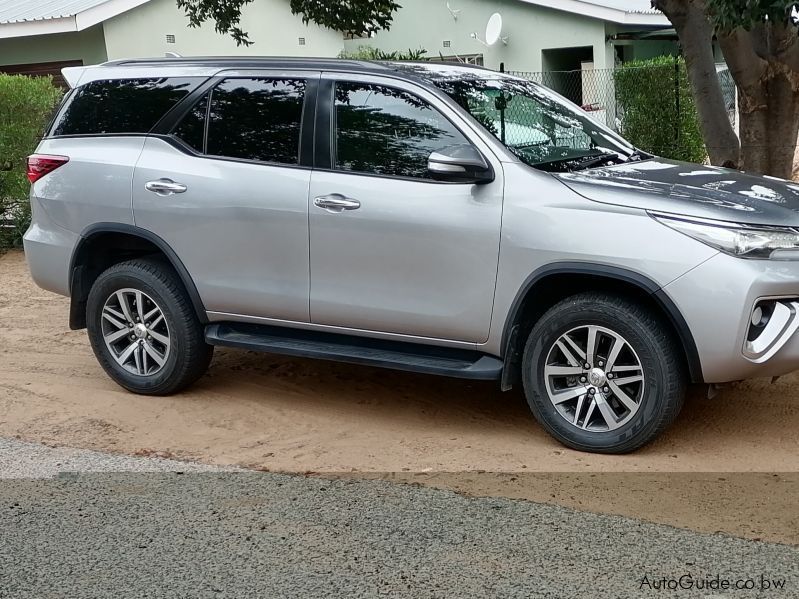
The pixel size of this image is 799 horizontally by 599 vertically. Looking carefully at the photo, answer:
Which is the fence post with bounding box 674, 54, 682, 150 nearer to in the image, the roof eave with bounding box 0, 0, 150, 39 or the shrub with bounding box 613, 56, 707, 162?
the shrub with bounding box 613, 56, 707, 162

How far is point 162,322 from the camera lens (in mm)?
6664

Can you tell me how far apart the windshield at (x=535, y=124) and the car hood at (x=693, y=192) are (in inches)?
9.1

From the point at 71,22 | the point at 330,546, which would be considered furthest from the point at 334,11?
the point at 71,22

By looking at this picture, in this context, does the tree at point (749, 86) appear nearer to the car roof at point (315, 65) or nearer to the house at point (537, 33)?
the car roof at point (315, 65)

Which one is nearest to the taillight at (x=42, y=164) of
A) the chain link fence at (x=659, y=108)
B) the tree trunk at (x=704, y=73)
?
the tree trunk at (x=704, y=73)

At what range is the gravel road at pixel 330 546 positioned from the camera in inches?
160

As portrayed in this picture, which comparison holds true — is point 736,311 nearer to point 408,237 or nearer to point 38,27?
point 408,237

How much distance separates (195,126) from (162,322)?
4.06 ft

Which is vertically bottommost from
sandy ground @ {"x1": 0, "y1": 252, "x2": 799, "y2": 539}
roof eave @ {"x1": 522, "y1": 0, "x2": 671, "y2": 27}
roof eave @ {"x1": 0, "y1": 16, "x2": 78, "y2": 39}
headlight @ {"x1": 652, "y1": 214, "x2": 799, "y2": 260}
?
sandy ground @ {"x1": 0, "y1": 252, "x2": 799, "y2": 539}

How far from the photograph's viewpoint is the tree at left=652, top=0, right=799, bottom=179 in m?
8.03

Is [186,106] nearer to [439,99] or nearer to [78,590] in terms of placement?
[439,99]

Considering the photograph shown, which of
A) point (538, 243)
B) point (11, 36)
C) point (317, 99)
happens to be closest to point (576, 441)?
point (538, 243)

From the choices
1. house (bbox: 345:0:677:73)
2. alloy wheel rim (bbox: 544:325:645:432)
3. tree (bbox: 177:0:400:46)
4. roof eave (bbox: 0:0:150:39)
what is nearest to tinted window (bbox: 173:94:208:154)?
alloy wheel rim (bbox: 544:325:645:432)

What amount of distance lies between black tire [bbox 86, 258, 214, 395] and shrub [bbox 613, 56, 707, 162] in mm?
8841
